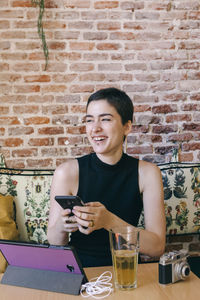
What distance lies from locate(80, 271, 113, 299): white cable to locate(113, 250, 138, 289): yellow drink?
0.04 meters

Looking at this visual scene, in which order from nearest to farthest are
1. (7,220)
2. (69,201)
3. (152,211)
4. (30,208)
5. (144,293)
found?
(144,293) < (69,201) < (152,211) < (7,220) < (30,208)

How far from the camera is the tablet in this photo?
3.35 ft

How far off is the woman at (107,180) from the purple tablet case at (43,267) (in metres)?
0.50

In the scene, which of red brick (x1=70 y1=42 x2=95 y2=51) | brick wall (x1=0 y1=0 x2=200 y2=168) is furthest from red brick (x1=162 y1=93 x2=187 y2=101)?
red brick (x1=70 y1=42 x2=95 y2=51)

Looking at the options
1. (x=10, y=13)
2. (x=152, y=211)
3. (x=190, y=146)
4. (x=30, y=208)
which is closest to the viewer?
(x=152, y=211)

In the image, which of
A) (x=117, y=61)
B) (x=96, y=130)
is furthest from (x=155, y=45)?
(x=96, y=130)

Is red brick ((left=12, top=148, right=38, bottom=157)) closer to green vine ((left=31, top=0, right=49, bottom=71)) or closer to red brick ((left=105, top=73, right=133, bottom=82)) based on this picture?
green vine ((left=31, top=0, right=49, bottom=71))

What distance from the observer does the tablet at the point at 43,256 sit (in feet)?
3.35

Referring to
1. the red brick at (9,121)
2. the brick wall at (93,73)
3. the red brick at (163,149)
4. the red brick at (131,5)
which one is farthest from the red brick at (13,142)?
the red brick at (131,5)

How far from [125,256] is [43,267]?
247mm

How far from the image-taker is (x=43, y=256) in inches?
41.7

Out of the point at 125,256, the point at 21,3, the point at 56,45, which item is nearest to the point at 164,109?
the point at 56,45

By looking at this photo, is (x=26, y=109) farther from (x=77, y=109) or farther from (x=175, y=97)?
(x=175, y=97)

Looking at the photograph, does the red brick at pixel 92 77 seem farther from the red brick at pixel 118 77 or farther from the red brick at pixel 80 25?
the red brick at pixel 80 25
